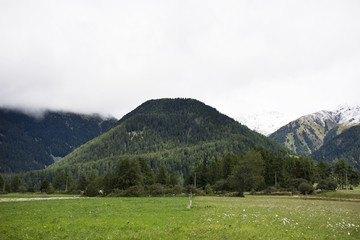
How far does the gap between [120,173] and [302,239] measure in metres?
69.8

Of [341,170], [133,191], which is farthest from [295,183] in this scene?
[133,191]

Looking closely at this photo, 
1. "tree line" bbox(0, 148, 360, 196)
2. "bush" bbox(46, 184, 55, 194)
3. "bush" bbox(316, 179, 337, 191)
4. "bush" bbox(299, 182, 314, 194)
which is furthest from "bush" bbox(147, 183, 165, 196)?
"bush" bbox(46, 184, 55, 194)

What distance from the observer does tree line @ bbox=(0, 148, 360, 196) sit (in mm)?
71438

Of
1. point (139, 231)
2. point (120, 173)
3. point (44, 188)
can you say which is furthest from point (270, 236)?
point (44, 188)

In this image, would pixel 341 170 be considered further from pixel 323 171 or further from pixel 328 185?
pixel 328 185

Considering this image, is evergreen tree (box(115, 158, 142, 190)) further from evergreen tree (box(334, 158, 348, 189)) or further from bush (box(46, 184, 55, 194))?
evergreen tree (box(334, 158, 348, 189))

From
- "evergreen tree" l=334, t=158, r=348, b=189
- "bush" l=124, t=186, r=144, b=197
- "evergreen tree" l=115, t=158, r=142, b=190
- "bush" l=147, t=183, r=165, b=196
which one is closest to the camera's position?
"bush" l=124, t=186, r=144, b=197

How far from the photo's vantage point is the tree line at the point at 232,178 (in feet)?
234

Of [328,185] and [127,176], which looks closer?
[127,176]

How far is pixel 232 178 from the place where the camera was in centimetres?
7362

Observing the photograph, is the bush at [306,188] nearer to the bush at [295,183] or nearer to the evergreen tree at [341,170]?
the bush at [295,183]

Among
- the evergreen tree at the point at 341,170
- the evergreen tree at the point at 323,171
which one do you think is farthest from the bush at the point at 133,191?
the evergreen tree at the point at 341,170

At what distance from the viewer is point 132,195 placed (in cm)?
6856

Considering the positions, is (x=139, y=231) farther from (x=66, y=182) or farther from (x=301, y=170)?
(x=66, y=182)
